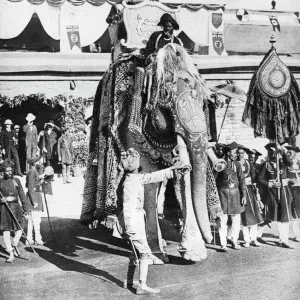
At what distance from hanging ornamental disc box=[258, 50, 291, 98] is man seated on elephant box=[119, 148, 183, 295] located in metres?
1.77

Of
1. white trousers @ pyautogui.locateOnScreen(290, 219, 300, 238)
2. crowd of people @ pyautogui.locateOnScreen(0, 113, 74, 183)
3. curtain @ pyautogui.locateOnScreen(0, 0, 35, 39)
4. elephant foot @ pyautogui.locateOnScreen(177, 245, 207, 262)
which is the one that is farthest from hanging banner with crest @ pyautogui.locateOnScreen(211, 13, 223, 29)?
elephant foot @ pyautogui.locateOnScreen(177, 245, 207, 262)

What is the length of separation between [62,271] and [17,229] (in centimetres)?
66

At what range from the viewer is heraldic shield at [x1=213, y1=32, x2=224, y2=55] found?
21.9 feet

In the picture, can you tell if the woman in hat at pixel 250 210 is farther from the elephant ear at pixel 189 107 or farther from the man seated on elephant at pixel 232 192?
the elephant ear at pixel 189 107

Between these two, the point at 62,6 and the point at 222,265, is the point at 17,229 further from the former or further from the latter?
the point at 62,6

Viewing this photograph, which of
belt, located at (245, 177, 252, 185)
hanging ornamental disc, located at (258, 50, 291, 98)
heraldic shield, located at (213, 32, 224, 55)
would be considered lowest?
belt, located at (245, 177, 252, 185)

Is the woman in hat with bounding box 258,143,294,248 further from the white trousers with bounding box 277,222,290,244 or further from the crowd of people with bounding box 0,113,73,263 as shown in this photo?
the crowd of people with bounding box 0,113,73,263

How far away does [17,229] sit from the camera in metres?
3.85

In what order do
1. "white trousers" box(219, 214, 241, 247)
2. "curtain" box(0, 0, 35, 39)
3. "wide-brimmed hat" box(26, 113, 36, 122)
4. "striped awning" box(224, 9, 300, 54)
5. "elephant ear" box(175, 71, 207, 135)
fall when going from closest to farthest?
"elephant ear" box(175, 71, 207, 135), "white trousers" box(219, 214, 241, 247), "curtain" box(0, 0, 35, 39), "striped awning" box(224, 9, 300, 54), "wide-brimmed hat" box(26, 113, 36, 122)

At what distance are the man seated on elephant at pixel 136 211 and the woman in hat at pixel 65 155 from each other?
2.96 meters

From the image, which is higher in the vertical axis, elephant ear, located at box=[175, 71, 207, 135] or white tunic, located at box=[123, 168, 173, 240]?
elephant ear, located at box=[175, 71, 207, 135]

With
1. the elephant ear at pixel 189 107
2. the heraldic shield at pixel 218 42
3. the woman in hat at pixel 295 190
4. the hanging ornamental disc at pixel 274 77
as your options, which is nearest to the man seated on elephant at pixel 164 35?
the elephant ear at pixel 189 107

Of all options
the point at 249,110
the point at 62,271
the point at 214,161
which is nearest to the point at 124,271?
the point at 62,271

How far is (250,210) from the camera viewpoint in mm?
4238
